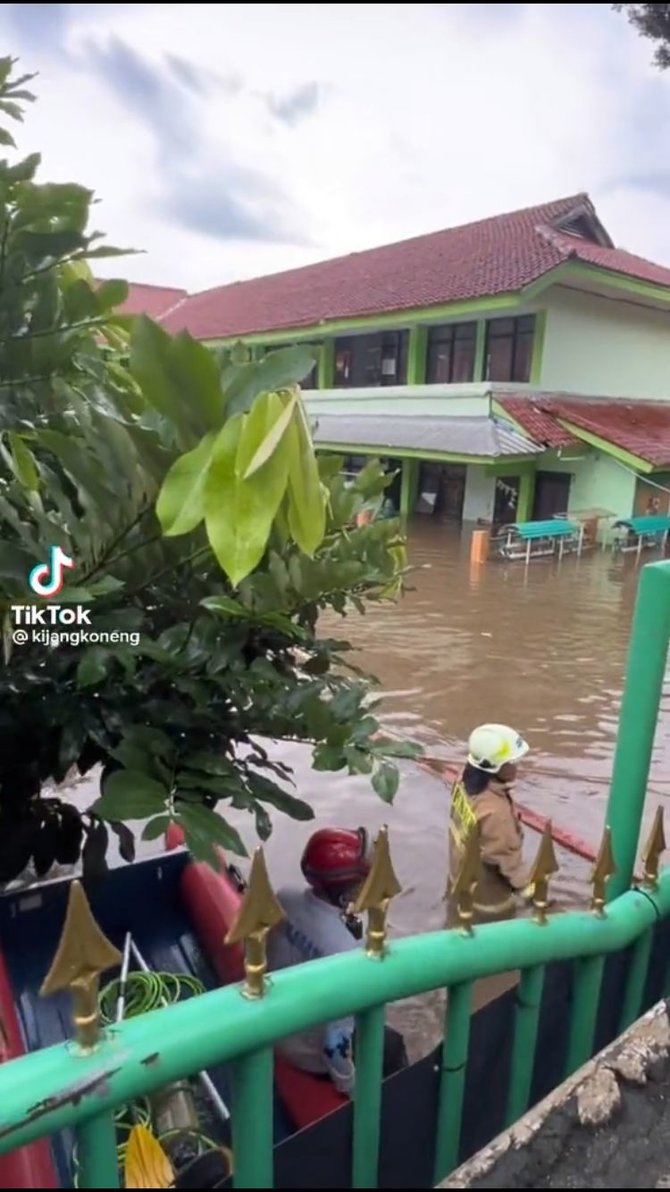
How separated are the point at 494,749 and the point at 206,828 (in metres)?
2.29

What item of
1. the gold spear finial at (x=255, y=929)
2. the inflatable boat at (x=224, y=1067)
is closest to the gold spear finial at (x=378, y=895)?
the gold spear finial at (x=255, y=929)

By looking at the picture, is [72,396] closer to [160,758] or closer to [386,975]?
[160,758]

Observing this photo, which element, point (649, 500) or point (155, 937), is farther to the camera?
point (649, 500)

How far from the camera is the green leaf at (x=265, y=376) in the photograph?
3.22ft

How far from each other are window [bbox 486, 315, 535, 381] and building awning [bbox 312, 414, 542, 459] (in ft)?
3.97

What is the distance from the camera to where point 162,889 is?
9.78ft

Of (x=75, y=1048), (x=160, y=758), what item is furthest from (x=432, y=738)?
(x=75, y=1048)

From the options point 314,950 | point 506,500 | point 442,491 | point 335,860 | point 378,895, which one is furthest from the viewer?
point 442,491

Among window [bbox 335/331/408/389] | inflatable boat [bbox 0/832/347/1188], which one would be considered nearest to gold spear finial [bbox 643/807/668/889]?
inflatable boat [bbox 0/832/347/1188]

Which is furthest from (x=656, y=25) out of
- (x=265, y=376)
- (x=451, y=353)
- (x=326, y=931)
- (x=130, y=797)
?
(x=451, y=353)

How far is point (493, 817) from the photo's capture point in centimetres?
320

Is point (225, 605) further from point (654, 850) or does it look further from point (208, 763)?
point (654, 850)

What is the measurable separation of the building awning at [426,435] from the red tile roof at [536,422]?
17 centimetres

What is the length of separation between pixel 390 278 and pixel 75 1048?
1780 centimetres
